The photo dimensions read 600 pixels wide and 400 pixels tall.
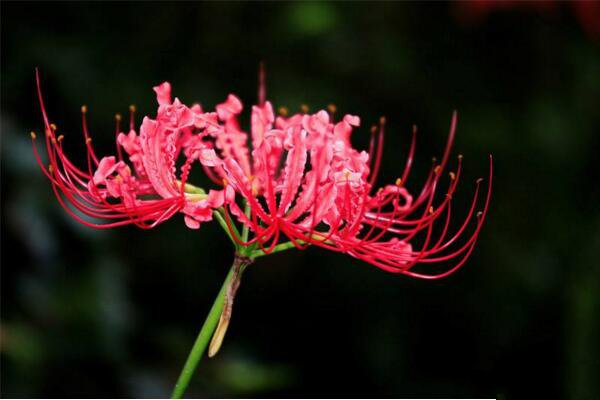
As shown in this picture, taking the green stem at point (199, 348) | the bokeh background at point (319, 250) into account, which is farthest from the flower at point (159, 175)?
the bokeh background at point (319, 250)

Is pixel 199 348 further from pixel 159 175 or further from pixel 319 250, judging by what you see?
pixel 319 250

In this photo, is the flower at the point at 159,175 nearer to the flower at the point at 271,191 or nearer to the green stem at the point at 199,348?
the flower at the point at 271,191

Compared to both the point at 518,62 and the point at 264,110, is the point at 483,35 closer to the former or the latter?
the point at 518,62

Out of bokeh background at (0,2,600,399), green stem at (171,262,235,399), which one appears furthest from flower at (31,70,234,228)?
bokeh background at (0,2,600,399)

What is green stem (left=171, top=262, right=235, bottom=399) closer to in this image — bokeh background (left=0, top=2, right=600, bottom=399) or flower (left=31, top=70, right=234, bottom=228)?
flower (left=31, top=70, right=234, bottom=228)

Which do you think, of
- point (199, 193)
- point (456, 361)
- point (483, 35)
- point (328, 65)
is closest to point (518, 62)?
point (483, 35)

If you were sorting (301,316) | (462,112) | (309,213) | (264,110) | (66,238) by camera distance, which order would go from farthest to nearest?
(462,112), (301,316), (66,238), (264,110), (309,213)

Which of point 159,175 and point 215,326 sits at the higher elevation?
point 159,175

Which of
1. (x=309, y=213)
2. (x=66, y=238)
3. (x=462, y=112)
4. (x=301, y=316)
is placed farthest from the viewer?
(x=462, y=112)

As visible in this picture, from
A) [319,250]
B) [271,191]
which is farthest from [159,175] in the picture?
[319,250]
